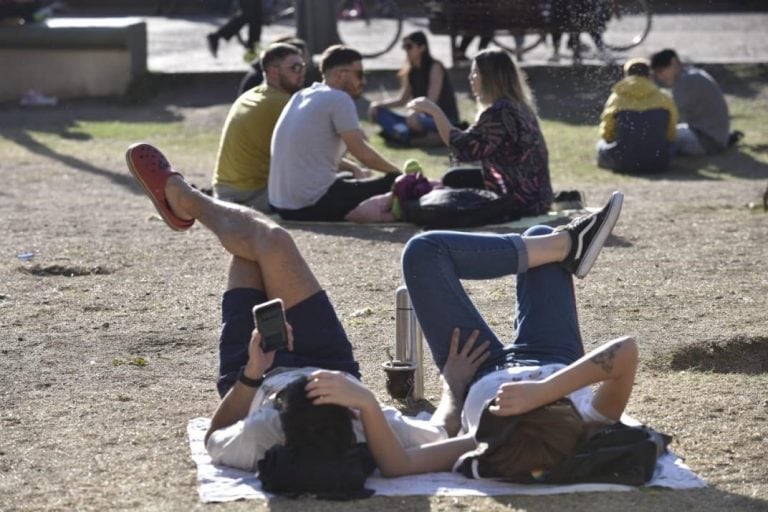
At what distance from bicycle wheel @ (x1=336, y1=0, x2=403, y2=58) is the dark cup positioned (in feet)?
43.4

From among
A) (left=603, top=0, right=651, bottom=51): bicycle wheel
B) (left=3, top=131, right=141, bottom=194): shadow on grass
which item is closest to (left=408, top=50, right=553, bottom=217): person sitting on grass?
(left=3, top=131, right=141, bottom=194): shadow on grass

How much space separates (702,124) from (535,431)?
30.3 feet

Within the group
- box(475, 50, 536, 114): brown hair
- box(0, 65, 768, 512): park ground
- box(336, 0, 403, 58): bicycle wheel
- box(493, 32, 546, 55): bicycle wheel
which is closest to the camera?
box(0, 65, 768, 512): park ground

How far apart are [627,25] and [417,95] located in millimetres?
9506

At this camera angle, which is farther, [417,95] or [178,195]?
[417,95]

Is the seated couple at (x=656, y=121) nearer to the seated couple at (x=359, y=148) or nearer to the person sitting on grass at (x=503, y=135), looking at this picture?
the seated couple at (x=359, y=148)

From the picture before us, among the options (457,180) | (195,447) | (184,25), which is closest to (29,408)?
(195,447)

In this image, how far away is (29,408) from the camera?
5.45m

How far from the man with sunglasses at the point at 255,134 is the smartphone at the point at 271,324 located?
5833mm

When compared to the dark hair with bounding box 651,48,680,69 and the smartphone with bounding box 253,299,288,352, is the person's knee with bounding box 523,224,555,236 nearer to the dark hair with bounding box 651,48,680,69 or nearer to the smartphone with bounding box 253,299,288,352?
the smartphone with bounding box 253,299,288,352

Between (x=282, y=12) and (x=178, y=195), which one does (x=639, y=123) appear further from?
(x=282, y=12)

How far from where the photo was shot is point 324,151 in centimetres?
970

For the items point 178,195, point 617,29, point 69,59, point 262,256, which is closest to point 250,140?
point 178,195

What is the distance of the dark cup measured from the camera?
5527mm
